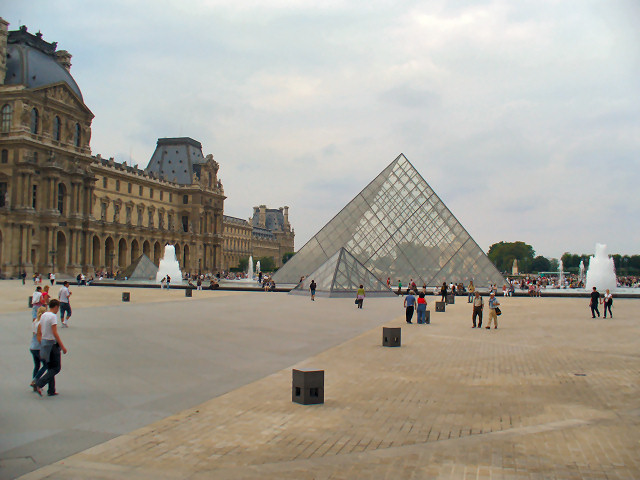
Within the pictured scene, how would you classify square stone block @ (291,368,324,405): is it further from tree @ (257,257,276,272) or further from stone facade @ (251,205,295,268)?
stone facade @ (251,205,295,268)

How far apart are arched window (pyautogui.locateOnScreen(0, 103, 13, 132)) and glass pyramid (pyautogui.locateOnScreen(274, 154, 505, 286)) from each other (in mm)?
30909

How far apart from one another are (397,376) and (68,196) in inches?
2262

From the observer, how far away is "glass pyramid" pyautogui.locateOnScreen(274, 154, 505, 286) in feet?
131

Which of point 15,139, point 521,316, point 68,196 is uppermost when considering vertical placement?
point 15,139

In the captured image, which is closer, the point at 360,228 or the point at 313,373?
the point at 313,373

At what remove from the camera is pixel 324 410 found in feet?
22.5

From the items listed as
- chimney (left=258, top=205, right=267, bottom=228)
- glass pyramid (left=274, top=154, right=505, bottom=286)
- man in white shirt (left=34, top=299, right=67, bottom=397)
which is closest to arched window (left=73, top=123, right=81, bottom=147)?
glass pyramid (left=274, top=154, right=505, bottom=286)

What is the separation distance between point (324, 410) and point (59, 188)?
58989 mm

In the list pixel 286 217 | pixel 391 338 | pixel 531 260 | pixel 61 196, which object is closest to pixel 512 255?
pixel 531 260

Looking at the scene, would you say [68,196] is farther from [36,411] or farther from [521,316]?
[36,411]

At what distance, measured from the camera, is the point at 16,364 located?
366 inches

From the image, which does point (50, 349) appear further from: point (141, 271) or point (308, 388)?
point (141, 271)

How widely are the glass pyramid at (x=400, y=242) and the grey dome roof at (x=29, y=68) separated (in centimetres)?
3320

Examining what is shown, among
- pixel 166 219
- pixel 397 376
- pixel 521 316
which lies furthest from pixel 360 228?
pixel 166 219
